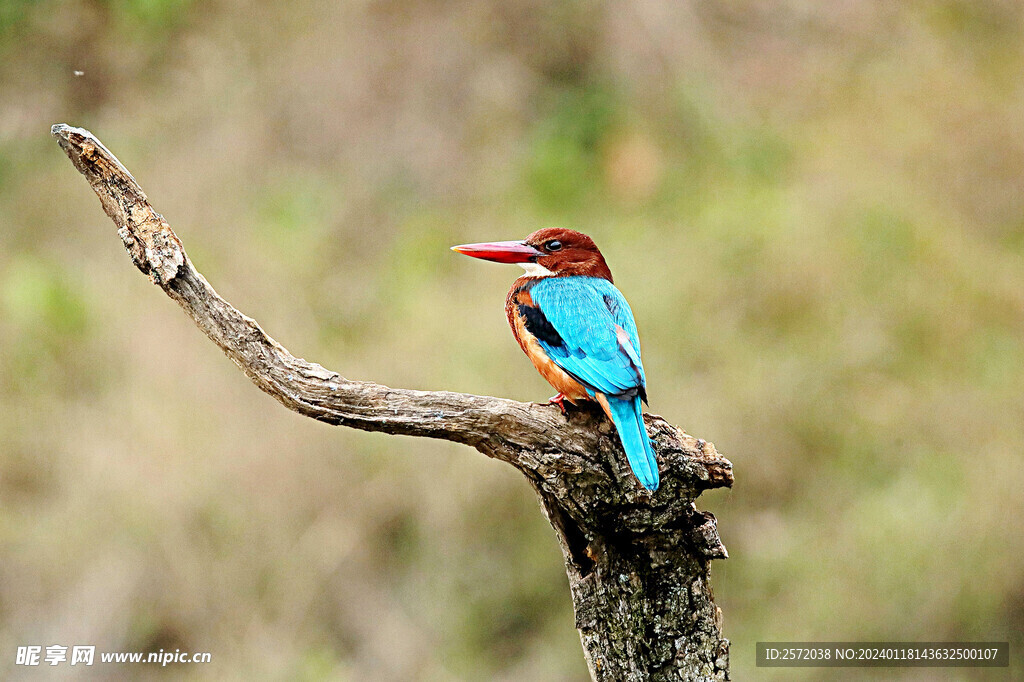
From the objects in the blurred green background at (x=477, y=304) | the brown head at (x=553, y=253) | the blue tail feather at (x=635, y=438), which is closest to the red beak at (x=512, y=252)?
the brown head at (x=553, y=253)

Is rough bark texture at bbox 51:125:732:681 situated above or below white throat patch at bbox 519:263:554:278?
below

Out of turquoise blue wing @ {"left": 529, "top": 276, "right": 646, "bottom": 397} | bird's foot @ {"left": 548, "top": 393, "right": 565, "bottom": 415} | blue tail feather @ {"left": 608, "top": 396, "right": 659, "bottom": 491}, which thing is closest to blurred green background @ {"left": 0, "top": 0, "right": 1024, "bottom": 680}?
turquoise blue wing @ {"left": 529, "top": 276, "right": 646, "bottom": 397}

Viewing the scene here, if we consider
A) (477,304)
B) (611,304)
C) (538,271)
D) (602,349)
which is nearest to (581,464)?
(602,349)

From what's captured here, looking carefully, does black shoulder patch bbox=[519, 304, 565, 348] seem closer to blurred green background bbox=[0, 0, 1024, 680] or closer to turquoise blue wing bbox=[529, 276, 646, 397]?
turquoise blue wing bbox=[529, 276, 646, 397]

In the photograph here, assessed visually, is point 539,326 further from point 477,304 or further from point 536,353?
point 477,304

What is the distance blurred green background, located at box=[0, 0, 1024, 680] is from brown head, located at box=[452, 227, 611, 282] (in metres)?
2.25

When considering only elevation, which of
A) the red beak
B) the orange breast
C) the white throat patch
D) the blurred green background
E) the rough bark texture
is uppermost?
the blurred green background

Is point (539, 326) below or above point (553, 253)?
below

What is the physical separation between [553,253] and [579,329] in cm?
36

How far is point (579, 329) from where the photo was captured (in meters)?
2.21

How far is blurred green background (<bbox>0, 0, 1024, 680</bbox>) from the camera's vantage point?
4.41 m

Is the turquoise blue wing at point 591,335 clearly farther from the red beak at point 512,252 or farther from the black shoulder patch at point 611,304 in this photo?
the red beak at point 512,252

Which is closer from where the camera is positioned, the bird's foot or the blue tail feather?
the blue tail feather

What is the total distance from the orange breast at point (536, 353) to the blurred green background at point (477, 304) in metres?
2.28
